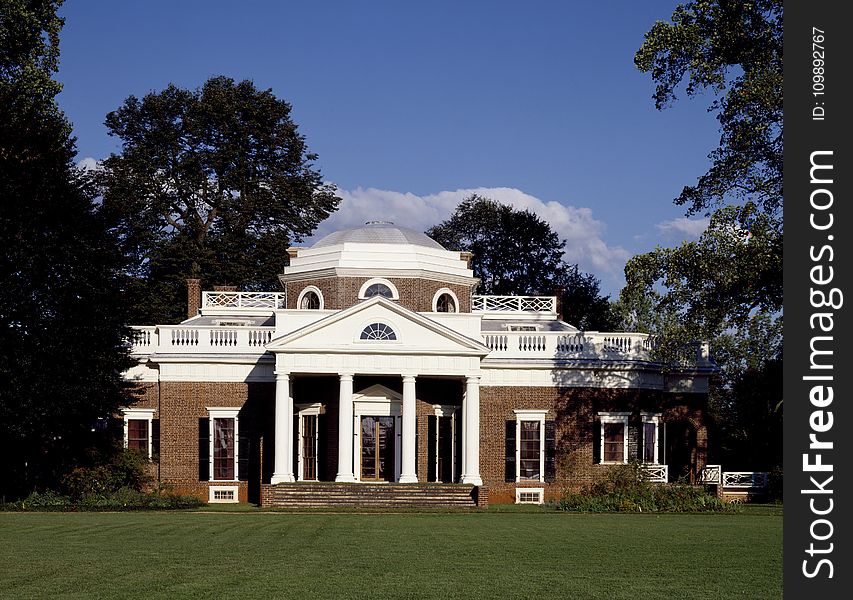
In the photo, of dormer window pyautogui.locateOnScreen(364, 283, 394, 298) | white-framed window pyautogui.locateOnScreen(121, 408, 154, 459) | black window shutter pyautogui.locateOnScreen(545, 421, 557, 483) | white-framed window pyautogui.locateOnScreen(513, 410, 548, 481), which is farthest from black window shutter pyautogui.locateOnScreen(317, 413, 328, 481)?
black window shutter pyautogui.locateOnScreen(545, 421, 557, 483)

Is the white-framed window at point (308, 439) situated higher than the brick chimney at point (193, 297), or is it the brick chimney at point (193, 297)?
the brick chimney at point (193, 297)

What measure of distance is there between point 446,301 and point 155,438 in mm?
11725

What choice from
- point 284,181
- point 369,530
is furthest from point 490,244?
point 369,530

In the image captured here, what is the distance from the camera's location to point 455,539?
22656mm

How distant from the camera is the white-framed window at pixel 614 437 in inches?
1657

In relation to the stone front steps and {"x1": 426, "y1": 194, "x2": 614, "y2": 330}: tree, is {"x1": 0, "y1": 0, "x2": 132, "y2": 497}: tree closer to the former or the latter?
the stone front steps

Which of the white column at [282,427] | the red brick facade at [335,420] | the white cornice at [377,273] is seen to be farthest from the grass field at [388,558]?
the white cornice at [377,273]

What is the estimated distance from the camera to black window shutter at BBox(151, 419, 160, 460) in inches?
1642

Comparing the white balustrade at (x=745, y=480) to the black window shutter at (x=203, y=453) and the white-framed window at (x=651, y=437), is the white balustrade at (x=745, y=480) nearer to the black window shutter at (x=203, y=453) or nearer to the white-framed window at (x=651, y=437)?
the white-framed window at (x=651, y=437)

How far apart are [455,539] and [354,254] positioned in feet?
72.8

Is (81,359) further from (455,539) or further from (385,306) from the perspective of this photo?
(455,539)

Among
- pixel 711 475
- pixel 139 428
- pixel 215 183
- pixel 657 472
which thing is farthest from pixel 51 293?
pixel 215 183

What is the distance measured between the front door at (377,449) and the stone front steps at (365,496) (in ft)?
15.4

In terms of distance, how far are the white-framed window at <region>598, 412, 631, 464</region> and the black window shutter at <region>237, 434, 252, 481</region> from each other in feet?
40.8
